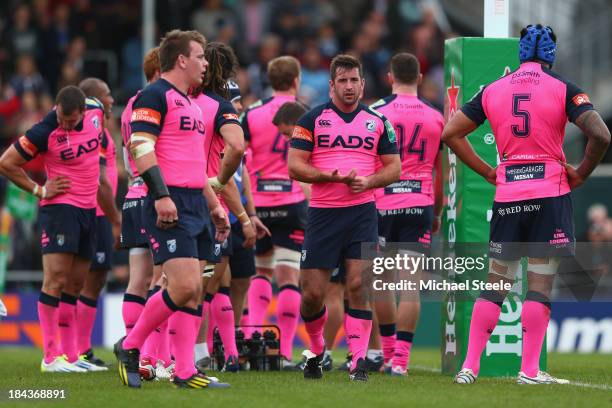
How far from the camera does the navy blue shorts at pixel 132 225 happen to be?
10.4 metres

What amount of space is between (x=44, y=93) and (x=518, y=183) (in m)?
13.3

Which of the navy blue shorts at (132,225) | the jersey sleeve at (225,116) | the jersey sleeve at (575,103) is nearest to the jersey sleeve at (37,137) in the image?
the navy blue shorts at (132,225)

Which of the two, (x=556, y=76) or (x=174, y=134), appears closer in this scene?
(x=174, y=134)

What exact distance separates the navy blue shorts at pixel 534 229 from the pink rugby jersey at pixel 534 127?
0.07m

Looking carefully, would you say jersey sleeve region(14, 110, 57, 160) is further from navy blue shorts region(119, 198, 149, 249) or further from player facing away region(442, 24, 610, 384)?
player facing away region(442, 24, 610, 384)

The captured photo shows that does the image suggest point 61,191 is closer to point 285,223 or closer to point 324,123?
point 285,223

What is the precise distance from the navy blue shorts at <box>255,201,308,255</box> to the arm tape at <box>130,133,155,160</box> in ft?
13.6

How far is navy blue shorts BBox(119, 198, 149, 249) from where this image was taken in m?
10.4

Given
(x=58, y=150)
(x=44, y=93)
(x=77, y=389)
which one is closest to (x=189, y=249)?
(x=77, y=389)

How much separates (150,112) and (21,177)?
3423 millimetres

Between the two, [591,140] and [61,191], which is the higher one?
[591,140]

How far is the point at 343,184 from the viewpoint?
1048cm

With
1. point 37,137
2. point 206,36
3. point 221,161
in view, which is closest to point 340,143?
point 221,161

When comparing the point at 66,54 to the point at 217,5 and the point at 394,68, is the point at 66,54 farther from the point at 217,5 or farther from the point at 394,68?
the point at 394,68
